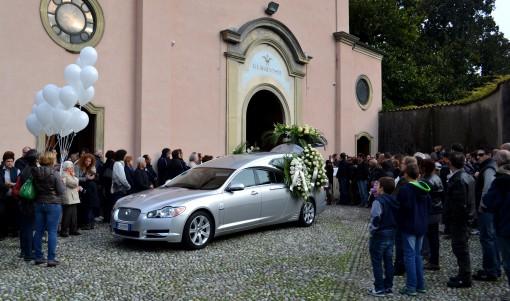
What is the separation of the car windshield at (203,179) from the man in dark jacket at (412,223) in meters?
4.20

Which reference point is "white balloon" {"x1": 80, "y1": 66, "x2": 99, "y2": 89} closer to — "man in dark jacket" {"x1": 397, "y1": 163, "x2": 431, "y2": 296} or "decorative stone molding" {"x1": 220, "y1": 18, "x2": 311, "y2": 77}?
"man in dark jacket" {"x1": 397, "y1": 163, "x2": 431, "y2": 296}

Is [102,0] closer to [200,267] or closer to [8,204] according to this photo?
[8,204]

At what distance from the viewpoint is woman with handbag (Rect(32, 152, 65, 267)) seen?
7.22m

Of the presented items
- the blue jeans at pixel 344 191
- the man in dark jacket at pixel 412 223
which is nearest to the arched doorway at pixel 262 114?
the blue jeans at pixel 344 191

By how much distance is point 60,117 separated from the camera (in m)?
9.03

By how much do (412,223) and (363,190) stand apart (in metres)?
10.7

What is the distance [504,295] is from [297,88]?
14378 millimetres

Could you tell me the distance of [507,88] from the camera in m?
14.5

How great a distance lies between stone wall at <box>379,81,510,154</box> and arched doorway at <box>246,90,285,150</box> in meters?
6.09

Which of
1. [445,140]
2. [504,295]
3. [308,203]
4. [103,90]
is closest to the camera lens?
[504,295]

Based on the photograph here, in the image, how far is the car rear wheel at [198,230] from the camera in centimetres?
848

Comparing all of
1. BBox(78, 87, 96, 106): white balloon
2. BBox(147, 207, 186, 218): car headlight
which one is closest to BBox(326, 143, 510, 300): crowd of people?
BBox(147, 207, 186, 218): car headlight

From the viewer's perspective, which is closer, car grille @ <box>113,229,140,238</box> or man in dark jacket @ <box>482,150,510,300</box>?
man in dark jacket @ <box>482,150,510,300</box>

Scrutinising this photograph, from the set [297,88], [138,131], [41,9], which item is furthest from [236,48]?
[41,9]
